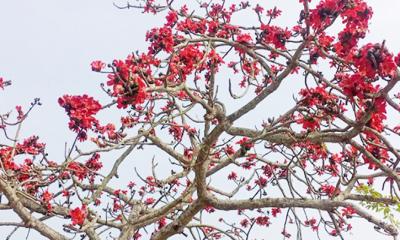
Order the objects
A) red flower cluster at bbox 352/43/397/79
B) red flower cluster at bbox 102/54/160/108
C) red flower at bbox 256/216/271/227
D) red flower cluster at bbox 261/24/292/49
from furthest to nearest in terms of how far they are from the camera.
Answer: red flower at bbox 256/216/271/227 → red flower cluster at bbox 261/24/292/49 → red flower cluster at bbox 102/54/160/108 → red flower cluster at bbox 352/43/397/79

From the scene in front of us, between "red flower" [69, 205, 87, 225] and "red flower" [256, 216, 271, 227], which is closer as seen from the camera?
"red flower" [69, 205, 87, 225]

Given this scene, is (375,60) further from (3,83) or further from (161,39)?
(3,83)

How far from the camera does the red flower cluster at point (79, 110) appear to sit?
333 centimetres

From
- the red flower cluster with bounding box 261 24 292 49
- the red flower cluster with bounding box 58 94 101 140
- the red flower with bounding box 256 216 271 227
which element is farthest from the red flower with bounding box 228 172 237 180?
the red flower cluster with bounding box 58 94 101 140

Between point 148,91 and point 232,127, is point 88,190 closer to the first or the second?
point 232,127

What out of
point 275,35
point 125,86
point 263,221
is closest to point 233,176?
point 263,221

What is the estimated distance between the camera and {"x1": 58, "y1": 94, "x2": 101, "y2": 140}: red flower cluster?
10.9 feet

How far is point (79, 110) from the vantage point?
3340mm

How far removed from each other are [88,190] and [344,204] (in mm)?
3331

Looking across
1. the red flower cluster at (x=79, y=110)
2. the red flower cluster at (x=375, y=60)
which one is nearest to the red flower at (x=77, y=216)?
the red flower cluster at (x=79, y=110)

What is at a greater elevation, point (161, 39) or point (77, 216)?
point (161, 39)

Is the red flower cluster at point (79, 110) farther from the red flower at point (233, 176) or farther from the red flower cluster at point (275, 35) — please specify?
the red flower at point (233, 176)

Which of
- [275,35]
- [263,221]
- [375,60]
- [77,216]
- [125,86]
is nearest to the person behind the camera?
[375,60]

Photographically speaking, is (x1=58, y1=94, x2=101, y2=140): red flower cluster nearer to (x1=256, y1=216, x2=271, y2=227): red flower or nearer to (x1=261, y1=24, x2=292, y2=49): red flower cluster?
(x1=261, y1=24, x2=292, y2=49): red flower cluster
